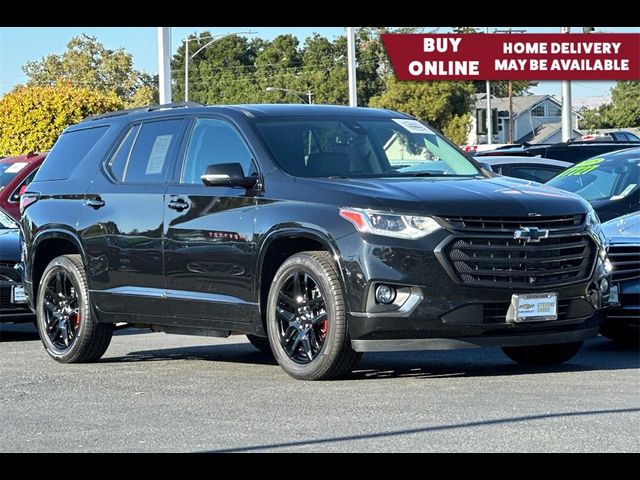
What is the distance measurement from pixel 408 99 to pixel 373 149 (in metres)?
65.3

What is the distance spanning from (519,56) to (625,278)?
35.3 metres

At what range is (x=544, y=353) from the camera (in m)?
9.89

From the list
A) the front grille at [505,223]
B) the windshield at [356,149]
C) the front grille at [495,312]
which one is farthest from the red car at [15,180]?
the front grille at [495,312]

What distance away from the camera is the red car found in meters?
14.0

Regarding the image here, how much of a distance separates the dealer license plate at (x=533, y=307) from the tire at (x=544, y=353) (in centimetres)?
81

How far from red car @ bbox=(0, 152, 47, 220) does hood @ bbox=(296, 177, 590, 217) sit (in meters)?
5.51

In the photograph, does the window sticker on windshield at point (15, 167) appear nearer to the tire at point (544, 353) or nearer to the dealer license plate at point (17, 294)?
the dealer license plate at point (17, 294)

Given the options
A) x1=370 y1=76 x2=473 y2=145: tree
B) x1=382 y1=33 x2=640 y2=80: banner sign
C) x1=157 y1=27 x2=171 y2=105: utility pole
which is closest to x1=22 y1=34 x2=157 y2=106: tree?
x1=370 y1=76 x2=473 y2=145: tree

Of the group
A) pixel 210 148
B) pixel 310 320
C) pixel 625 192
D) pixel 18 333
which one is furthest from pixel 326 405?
pixel 18 333

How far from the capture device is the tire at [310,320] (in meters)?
8.76
